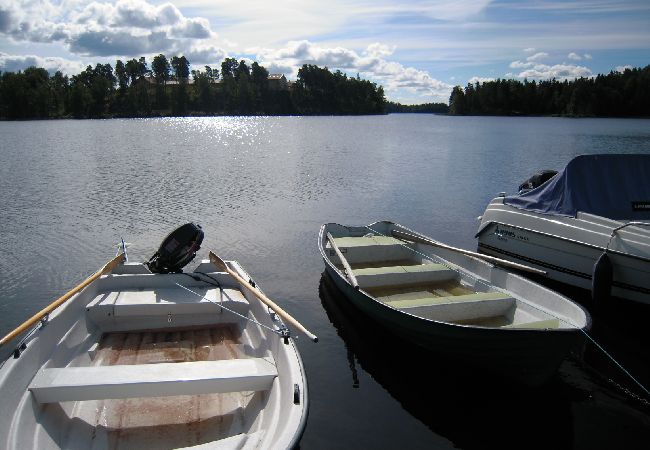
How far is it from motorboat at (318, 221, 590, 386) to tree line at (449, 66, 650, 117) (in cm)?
16382

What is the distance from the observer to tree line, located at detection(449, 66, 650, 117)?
151 meters

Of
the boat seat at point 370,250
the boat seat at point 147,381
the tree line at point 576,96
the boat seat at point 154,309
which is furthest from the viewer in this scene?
the tree line at point 576,96

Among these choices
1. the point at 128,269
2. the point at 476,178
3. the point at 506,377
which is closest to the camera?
the point at 506,377

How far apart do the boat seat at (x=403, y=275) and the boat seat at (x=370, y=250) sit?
169 cm

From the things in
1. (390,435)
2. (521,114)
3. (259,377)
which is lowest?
(390,435)

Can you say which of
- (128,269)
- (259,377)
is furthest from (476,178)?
(259,377)

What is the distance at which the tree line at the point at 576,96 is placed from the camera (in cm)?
15088

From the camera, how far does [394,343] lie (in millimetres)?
11172

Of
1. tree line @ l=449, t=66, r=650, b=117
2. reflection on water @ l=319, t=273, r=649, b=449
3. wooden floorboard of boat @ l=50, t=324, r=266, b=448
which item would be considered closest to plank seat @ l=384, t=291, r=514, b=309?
reflection on water @ l=319, t=273, r=649, b=449

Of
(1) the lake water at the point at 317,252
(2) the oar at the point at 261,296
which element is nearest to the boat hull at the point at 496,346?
(1) the lake water at the point at 317,252

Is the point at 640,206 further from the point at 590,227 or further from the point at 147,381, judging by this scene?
the point at 147,381

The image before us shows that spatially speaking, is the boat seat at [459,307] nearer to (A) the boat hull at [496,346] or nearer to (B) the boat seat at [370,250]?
(A) the boat hull at [496,346]

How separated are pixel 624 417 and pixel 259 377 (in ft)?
21.5

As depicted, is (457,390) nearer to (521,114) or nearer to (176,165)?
(176,165)
